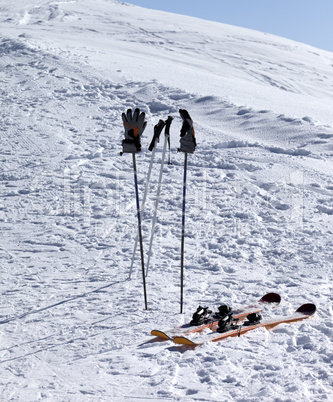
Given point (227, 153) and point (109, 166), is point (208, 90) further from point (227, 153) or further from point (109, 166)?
point (109, 166)

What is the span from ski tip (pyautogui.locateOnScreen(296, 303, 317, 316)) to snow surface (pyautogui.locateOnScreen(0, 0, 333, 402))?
0.28ft

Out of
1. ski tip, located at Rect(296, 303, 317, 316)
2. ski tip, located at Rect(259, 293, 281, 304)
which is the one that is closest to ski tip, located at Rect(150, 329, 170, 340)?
ski tip, located at Rect(259, 293, 281, 304)

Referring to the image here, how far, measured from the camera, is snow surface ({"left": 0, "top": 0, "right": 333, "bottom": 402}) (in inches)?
164

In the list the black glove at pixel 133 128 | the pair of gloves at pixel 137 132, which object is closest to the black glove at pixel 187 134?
the pair of gloves at pixel 137 132

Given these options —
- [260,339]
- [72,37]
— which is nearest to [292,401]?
[260,339]

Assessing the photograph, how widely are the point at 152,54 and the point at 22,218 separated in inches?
577

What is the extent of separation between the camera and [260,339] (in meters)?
4.81

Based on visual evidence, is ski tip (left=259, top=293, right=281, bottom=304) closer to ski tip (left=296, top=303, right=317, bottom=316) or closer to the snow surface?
the snow surface

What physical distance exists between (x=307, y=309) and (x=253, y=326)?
79cm

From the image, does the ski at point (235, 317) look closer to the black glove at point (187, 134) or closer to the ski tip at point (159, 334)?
the ski tip at point (159, 334)

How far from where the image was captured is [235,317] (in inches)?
207

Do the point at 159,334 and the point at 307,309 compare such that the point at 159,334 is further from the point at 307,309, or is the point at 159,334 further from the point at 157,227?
the point at 157,227

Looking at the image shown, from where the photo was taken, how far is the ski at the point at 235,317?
4.73 m

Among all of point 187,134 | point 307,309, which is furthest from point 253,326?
point 187,134
